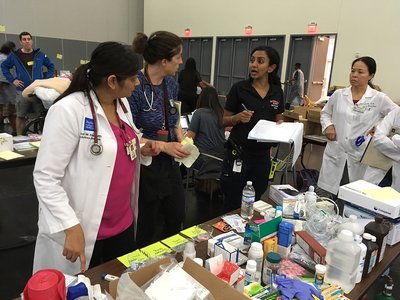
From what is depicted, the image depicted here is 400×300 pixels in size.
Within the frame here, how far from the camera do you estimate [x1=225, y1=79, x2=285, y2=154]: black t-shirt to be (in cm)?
219

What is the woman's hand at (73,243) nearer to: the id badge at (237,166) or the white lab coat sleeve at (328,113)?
the id badge at (237,166)

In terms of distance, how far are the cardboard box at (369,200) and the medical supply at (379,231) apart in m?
0.12

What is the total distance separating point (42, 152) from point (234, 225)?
0.87 meters

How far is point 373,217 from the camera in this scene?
1.48 m

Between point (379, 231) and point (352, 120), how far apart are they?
1.60m

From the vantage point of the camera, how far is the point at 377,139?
233 cm

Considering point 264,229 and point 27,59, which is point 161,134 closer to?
point 264,229

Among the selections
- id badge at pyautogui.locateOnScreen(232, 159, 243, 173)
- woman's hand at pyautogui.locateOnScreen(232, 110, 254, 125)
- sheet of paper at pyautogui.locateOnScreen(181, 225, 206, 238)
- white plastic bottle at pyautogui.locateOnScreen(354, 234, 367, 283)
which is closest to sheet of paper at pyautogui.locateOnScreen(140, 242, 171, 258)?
sheet of paper at pyautogui.locateOnScreen(181, 225, 206, 238)

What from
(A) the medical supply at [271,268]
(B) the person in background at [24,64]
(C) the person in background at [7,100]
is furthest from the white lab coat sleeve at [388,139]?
(C) the person in background at [7,100]

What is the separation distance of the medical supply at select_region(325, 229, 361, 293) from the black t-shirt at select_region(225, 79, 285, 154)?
1.09 meters

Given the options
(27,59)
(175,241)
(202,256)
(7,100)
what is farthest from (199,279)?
(7,100)

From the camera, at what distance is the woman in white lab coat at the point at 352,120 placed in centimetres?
259

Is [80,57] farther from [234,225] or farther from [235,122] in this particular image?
[234,225]

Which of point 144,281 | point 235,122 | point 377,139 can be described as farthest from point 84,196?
point 377,139
